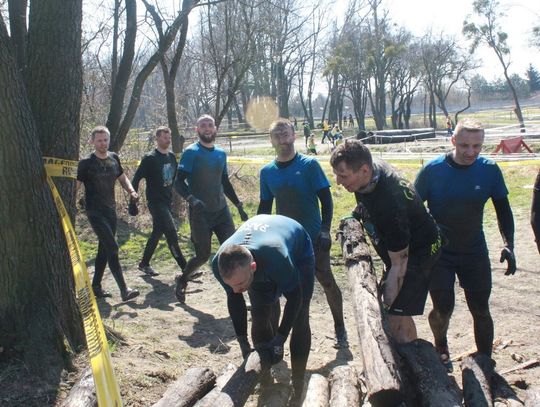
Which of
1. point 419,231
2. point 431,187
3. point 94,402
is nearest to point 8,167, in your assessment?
point 94,402

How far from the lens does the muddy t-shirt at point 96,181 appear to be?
6.35 meters

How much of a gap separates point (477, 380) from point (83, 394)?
2551 mm

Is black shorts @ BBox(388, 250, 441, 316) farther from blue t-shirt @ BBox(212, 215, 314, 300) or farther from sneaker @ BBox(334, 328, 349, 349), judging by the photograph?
sneaker @ BBox(334, 328, 349, 349)

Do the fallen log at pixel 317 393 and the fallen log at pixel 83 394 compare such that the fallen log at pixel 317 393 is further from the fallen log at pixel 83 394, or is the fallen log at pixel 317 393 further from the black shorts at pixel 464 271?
the fallen log at pixel 83 394

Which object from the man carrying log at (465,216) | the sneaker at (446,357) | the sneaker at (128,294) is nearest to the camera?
the man carrying log at (465,216)

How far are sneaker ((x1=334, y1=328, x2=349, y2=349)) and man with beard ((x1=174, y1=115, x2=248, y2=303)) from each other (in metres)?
1.72

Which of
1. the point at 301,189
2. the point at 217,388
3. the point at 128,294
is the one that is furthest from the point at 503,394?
the point at 128,294

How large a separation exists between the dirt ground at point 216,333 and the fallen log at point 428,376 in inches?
41.1

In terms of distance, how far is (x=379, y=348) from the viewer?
3.36m

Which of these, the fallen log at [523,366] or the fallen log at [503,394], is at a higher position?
the fallen log at [503,394]

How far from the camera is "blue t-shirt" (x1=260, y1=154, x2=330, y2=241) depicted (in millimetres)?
5039

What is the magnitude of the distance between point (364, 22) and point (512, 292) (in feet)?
145

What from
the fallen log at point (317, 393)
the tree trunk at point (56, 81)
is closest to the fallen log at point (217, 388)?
the fallen log at point (317, 393)

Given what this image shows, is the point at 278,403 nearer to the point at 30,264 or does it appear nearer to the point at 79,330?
the point at 79,330
